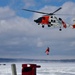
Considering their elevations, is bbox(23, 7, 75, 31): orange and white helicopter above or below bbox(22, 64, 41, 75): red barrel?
above

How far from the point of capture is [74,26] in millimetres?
35250

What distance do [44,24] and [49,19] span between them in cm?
128

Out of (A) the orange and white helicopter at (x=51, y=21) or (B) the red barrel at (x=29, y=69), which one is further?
(A) the orange and white helicopter at (x=51, y=21)

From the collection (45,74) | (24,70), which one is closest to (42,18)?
(45,74)

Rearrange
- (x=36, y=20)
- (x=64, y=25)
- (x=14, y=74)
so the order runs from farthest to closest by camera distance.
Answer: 1. (x=36, y=20)
2. (x=64, y=25)
3. (x=14, y=74)

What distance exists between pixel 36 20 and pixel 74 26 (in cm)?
378

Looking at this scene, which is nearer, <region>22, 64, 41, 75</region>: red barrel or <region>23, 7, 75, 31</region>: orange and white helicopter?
<region>22, 64, 41, 75</region>: red barrel

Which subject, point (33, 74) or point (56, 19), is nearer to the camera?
point (33, 74)

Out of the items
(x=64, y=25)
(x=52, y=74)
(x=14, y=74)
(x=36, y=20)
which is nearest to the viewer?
(x=14, y=74)

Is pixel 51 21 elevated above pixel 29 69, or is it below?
above

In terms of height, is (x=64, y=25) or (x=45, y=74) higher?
(x=64, y=25)

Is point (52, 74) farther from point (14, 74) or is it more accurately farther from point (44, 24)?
point (14, 74)

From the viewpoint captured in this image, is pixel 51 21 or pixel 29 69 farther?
pixel 51 21

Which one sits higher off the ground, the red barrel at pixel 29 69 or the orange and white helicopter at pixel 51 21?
the orange and white helicopter at pixel 51 21
